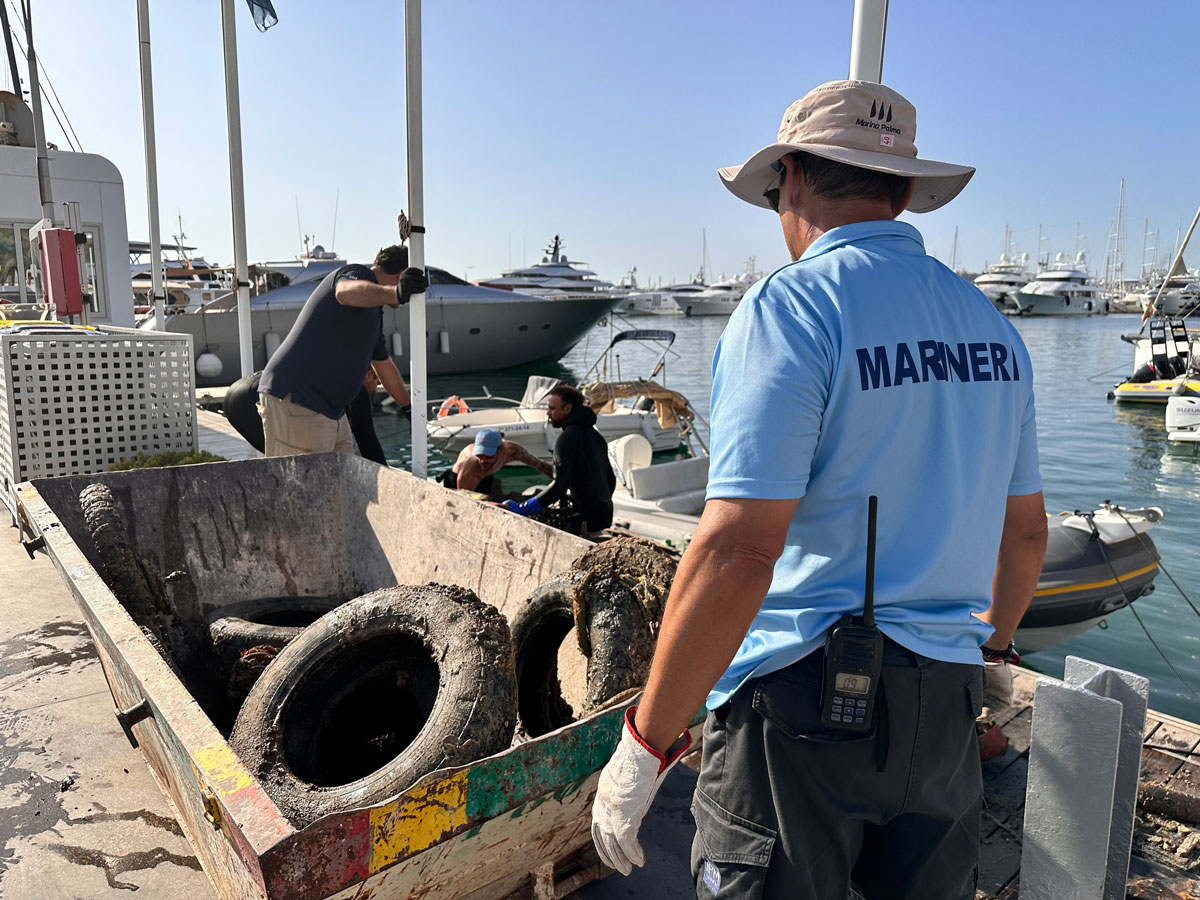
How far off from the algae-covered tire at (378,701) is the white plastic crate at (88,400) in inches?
133


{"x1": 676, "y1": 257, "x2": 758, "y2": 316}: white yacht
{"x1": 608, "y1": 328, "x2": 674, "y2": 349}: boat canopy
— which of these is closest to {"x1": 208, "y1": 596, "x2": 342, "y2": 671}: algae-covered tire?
{"x1": 608, "y1": 328, "x2": 674, "y2": 349}: boat canopy

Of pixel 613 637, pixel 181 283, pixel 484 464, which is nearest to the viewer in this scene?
pixel 613 637

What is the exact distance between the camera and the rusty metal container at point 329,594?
1.83m

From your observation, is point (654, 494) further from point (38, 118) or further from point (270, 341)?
point (270, 341)

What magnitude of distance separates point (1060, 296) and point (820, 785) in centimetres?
10747

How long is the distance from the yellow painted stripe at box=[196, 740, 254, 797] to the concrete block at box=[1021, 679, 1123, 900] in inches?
77.6

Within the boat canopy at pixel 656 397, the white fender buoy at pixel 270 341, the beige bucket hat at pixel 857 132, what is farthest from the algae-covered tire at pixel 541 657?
the white fender buoy at pixel 270 341

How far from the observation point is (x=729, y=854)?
62.2 inches

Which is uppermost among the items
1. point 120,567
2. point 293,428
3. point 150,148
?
point 150,148

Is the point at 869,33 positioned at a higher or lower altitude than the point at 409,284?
higher

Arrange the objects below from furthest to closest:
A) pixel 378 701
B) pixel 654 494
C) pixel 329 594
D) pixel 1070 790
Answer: pixel 654 494
pixel 329 594
pixel 378 701
pixel 1070 790

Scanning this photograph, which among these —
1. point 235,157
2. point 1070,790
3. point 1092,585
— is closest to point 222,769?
point 1070,790

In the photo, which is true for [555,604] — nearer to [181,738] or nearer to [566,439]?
[181,738]

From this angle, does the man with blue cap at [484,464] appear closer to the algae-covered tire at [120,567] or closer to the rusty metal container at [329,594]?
the rusty metal container at [329,594]
